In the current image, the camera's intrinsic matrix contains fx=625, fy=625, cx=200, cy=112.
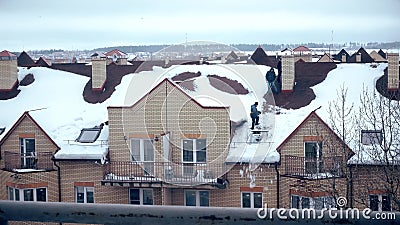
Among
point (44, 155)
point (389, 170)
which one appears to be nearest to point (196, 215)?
point (389, 170)

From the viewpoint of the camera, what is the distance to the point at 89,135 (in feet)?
25.9

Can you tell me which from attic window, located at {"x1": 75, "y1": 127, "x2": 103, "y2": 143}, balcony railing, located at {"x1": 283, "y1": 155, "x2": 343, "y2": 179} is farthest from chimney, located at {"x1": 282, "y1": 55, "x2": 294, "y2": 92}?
attic window, located at {"x1": 75, "y1": 127, "x2": 103, "y2": 143}

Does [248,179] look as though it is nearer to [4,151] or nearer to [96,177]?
[96,177]

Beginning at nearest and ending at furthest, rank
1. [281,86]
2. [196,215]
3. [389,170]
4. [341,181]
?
[196,215] → [389,170] → [341,181] → [281,86]

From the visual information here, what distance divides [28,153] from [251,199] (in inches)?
112

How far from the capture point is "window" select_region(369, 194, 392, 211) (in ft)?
17.8

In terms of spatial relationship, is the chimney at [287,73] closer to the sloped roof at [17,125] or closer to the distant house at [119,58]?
the sloped roof at [17,125]

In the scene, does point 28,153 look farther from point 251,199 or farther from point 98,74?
point 251,199

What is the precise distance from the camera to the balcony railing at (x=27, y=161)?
771 centimetres

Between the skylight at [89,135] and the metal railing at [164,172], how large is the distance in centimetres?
47

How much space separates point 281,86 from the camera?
8891mm

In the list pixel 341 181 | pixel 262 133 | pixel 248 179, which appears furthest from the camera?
pixel 262 133

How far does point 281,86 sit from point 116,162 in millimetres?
2735

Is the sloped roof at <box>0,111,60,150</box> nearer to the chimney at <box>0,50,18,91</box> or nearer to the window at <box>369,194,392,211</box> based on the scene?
the chimney at <box>0,50,18,91</box>
